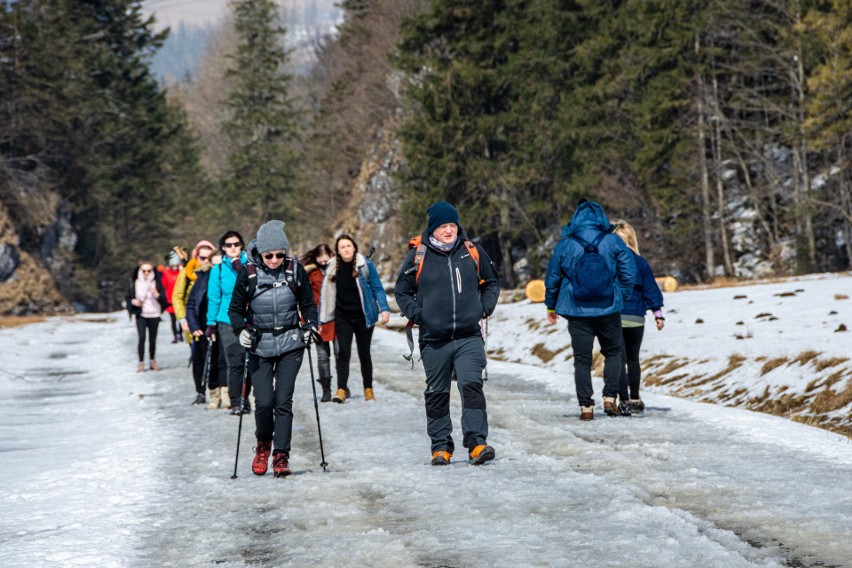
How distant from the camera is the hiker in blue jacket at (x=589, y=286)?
10.1 metres

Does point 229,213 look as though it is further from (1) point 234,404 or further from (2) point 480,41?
(1) point 234,404

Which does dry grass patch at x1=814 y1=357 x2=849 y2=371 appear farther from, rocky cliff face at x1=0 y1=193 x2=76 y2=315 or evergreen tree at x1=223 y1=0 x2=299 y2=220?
evergreen tree at x1=223 y1=0 x2=299 y2=220

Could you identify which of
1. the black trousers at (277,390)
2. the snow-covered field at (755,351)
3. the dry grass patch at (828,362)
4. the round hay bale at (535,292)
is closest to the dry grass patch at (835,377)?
the snow-covered field at (755,351)

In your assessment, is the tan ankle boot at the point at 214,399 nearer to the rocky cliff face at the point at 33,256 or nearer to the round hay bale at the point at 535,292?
the round hay bale at the point at 535,292

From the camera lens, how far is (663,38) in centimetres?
3888

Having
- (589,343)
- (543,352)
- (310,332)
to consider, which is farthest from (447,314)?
(543,352)

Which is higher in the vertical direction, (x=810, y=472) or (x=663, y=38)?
(x=663, y=38)

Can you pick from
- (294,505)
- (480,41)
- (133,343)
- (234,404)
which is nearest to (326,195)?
(480,41)

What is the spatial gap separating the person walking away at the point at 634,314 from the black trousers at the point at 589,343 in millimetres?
394

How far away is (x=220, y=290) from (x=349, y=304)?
75.1 inches

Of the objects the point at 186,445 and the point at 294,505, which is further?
the point at 186,445

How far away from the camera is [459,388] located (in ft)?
26.9

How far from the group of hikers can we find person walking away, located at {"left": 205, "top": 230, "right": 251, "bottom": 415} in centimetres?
2

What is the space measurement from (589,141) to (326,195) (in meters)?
35.4
